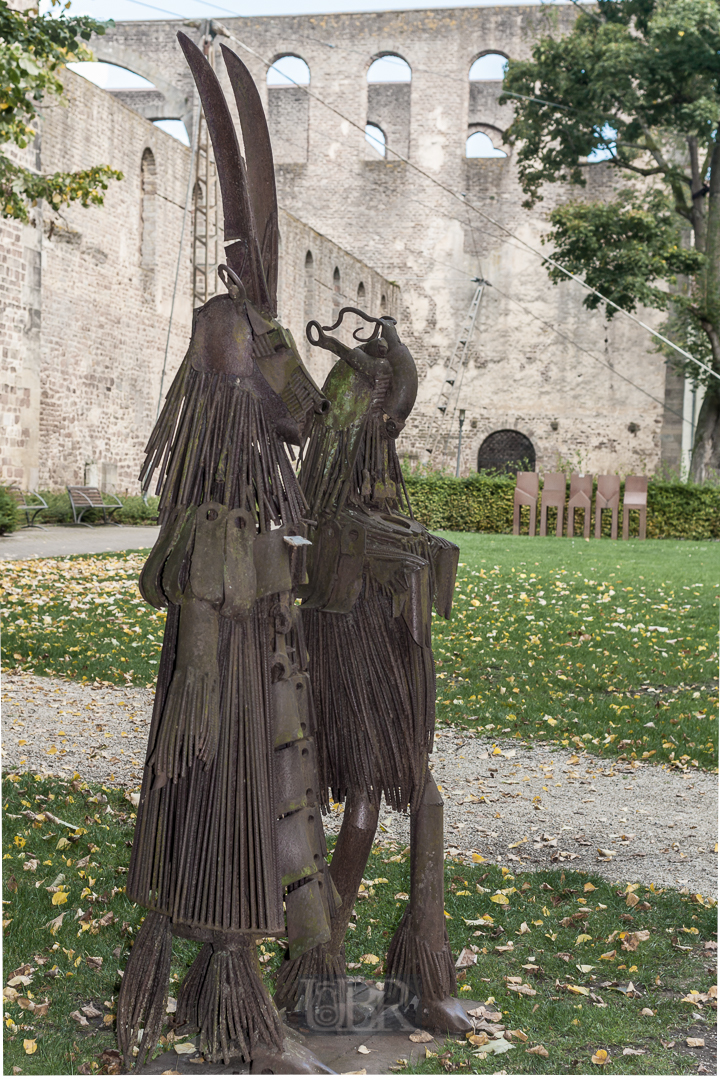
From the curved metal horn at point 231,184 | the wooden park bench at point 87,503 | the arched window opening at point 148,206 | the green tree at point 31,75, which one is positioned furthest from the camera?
the arched window opening at point 148,206

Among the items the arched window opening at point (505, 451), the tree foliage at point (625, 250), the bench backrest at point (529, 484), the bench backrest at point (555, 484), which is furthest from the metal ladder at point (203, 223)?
the arched window opening at point (505, 451)

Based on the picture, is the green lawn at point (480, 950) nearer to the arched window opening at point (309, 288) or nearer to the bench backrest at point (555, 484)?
the bench backrest at point (555, 484)

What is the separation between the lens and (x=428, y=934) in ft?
8.47

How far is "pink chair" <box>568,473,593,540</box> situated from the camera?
1794 cm

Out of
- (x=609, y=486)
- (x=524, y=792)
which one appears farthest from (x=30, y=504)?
(x=524, y=792)

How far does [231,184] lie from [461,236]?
2660 cm

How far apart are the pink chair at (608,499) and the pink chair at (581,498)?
15 centimetres

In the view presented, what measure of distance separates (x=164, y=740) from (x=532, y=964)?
1607 millimetres

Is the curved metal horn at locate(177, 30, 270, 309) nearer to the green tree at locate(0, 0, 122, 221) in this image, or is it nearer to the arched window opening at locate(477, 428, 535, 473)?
the green tree at locate(0, 0, 122, 221)

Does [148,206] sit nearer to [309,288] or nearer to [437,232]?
[309,288]

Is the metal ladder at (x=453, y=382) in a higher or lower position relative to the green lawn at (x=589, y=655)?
higher

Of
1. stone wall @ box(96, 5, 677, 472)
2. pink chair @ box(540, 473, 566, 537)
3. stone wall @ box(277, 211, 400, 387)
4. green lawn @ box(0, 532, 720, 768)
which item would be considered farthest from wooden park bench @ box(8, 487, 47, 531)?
stone wall @ box(96, 5, 677, 472)

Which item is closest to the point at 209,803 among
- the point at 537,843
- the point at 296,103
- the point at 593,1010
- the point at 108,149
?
the point at 593,1010

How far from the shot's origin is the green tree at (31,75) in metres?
6.48
